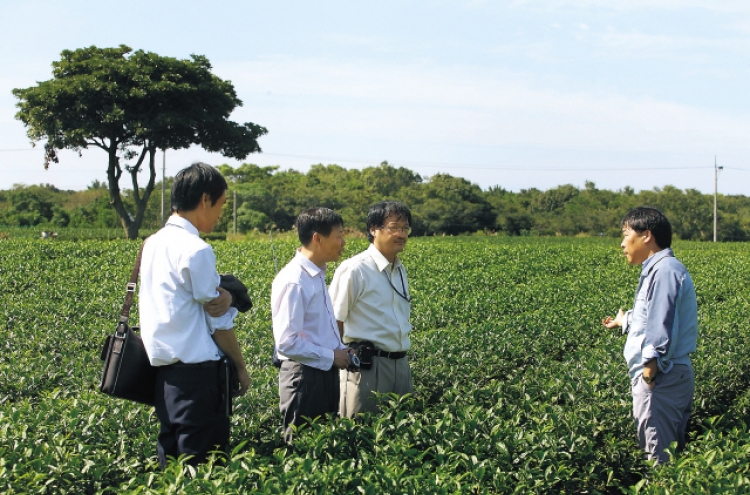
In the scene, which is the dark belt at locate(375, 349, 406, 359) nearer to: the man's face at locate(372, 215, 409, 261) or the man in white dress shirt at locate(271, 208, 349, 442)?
the man in white dress shirt at locate(271, 208, 349, 442)

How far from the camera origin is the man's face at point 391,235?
3979mm

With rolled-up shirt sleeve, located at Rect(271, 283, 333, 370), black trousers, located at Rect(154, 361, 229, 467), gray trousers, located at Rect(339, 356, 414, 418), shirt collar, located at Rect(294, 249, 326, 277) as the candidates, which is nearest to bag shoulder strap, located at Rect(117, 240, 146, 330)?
black trousers, located at Rect(154, 361, 229, 467)

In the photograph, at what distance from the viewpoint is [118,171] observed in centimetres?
2708

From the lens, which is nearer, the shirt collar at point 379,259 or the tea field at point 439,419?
the tea field at point 439,419

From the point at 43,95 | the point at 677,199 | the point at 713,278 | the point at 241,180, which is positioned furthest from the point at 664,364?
the point at 241,180

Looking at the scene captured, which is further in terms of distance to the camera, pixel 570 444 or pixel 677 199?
pixel 677 199

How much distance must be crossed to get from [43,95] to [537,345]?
23.7 m

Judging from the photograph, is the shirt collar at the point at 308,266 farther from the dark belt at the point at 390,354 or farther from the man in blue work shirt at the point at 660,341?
the man in blue work shirt at the point at 660,341

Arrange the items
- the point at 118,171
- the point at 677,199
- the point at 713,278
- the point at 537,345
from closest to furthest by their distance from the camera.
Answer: the point at 537,345 → the point at 713,278 → the point at 118,171 → the point at 677,199

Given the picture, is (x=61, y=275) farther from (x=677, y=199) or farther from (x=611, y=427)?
Answer: (x=677, y=199)

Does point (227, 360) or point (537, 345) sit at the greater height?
point (227, 360)

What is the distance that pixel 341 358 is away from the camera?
350 centimetres

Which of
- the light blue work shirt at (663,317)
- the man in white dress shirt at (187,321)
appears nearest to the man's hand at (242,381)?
the man in white dress shirt at (187,321)

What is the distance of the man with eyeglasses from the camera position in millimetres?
3906
